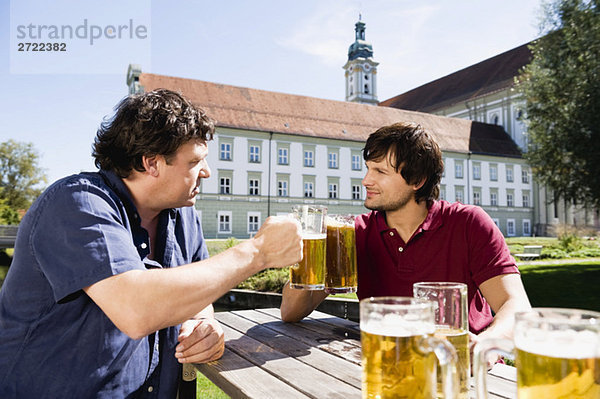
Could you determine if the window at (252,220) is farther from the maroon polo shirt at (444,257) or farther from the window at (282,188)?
the maroon polo shirt at (444,257)

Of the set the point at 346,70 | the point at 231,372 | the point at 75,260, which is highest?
the point at 346,70

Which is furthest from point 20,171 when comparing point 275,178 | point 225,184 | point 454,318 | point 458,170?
point 454,318

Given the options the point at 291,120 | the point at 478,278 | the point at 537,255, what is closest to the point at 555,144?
the point at 537,255

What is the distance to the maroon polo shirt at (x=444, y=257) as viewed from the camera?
216 cm

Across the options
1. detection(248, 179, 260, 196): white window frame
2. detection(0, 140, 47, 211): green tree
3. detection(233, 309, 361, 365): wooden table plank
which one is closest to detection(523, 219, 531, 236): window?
detection(248, 179, 260, 196): white window frame

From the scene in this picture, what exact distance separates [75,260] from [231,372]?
0.62 meters

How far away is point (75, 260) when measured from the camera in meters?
1.37

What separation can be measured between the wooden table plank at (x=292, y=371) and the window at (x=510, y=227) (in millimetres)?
41496

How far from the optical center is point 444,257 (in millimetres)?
2238

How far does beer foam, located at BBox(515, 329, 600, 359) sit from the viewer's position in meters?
0.80

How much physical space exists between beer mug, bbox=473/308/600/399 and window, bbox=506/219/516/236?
4223 cm

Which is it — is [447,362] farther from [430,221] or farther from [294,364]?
[430,221]

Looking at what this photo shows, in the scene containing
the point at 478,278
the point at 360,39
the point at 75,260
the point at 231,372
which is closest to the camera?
the point at 75,260

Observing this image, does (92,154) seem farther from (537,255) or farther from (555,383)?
(537,255)
